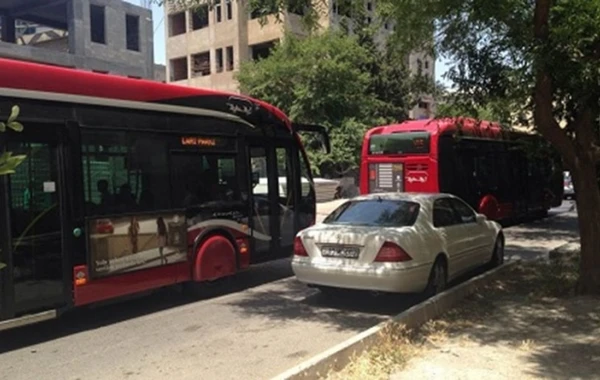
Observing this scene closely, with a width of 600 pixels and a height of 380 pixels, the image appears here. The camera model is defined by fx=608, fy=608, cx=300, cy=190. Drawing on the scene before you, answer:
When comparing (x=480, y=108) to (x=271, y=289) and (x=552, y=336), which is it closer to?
(x=552, y=336)

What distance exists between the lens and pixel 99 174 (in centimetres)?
739

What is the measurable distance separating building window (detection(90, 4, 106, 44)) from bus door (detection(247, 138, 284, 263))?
3156 cm

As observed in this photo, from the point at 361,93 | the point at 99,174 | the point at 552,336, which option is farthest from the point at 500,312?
the point at 361,93

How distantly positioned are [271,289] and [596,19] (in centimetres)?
597

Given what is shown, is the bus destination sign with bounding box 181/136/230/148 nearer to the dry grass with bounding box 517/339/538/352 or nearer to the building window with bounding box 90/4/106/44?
the dry grass with bounding box 517/339/538/352

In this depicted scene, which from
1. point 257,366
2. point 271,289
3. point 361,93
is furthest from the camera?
point 361,93

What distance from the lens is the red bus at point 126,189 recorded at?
6.58 metres

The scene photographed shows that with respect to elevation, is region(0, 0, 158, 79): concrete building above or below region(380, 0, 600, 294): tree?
above

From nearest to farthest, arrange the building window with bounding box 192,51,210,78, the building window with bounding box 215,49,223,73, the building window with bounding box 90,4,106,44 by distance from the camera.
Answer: the building window with bounding box 90,4,106,44, the building window with bounding box 215,49,223,73, the building window with bounding box 192,51,210,78

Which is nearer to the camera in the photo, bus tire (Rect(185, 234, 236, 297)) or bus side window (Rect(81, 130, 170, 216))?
bus side window (Rect(81, 130, 170, 216))

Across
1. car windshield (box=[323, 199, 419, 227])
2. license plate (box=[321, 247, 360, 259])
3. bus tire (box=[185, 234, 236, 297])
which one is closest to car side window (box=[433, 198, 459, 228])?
car windshield (box=[323, 199, 419, 227])

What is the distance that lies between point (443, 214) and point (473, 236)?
922 mm

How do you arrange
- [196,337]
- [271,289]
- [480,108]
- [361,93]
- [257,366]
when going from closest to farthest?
[257,366] < [196,337] < [480,108] < [271,289] < [361,93]

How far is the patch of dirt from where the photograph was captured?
17.6ft
